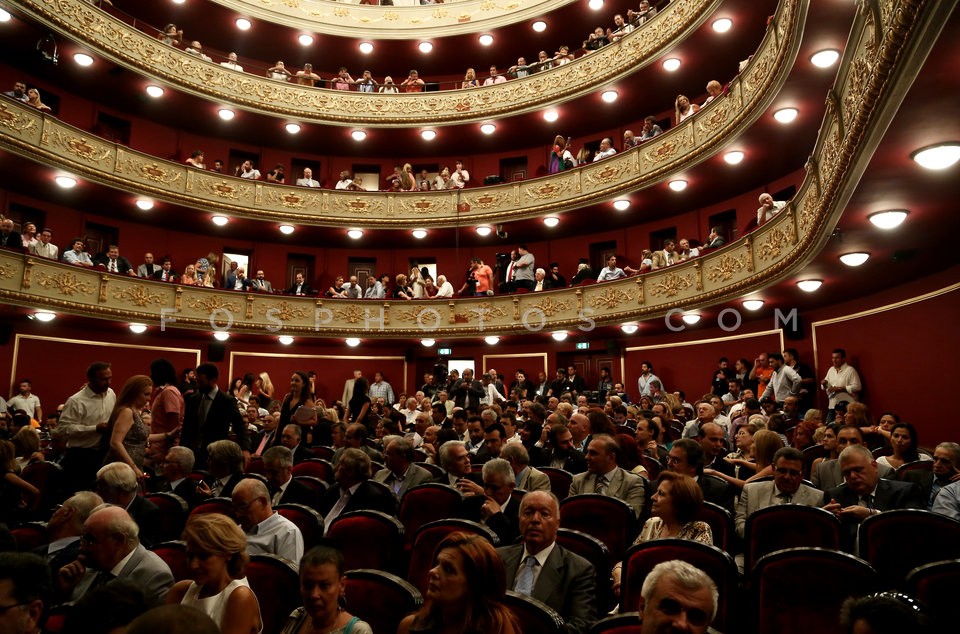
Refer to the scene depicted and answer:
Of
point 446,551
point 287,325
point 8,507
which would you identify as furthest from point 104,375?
point 287,325

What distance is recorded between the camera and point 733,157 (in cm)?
1209

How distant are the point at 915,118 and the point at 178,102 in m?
15.8

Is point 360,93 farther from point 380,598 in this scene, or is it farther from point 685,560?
point 685,560

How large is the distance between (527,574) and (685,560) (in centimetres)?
77

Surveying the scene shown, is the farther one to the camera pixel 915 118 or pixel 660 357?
pixel 660 357

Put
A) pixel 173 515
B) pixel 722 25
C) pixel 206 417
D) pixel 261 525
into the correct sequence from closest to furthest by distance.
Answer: pixel 261 525
pixel 173 515
pixel 206 417
pixel 722 25

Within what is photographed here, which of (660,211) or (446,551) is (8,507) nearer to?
(446,551)

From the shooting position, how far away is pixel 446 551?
2314 mm

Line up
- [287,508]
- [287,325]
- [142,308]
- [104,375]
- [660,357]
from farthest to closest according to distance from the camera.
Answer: [287,325] < [660,357] < [142,308] < [104,375] < [287,508]

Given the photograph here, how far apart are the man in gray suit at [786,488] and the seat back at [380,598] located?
2.56 m

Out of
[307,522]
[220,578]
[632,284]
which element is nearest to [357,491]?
[307,522]

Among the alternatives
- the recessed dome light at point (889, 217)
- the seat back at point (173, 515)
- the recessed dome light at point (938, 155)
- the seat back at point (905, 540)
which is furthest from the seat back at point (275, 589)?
the recessed dome light at point (889, 217)

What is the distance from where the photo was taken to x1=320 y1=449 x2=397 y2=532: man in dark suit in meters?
4.55

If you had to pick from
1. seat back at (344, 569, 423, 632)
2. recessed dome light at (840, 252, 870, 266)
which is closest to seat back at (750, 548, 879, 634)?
seat back at (344, 569, 423, 632)
